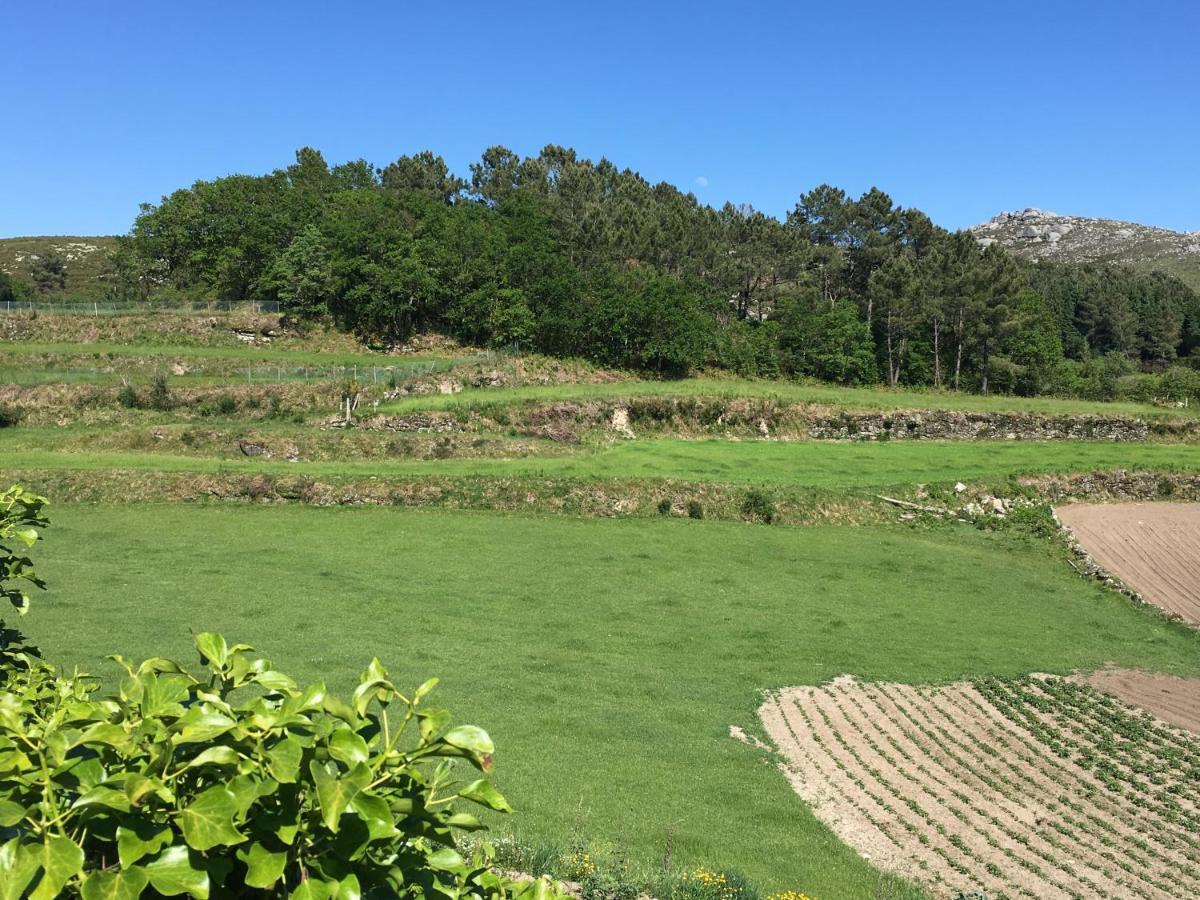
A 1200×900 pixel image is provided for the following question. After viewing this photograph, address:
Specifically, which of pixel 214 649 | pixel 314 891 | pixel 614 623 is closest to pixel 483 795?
pixel 314 891

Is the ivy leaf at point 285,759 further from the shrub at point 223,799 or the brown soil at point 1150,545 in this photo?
the brown soil at point 1150,545

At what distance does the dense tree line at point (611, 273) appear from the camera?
67625 mm

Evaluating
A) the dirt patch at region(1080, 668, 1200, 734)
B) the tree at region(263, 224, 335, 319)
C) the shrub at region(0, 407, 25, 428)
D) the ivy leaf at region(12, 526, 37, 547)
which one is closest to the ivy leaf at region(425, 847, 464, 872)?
the ivy leaf at region(12, 526, 37, 547)

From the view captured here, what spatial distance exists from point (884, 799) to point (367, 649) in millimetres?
9939

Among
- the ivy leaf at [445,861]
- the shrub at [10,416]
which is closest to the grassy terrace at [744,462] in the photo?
the shrub at [10,416]

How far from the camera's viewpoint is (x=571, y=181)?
298 feet

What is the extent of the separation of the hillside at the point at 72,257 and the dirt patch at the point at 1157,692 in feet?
385

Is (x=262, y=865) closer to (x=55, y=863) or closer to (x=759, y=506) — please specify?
(x=55, y=863)

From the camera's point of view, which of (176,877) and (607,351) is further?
(607,351)

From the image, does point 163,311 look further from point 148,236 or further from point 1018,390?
point 1018,390

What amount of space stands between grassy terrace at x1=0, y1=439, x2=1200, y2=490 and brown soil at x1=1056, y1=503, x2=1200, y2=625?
427 centimetres

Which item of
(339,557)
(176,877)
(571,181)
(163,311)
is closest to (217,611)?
(339,557)

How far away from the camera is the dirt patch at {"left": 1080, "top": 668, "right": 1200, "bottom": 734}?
1727 cm

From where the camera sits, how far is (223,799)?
6.48ft
